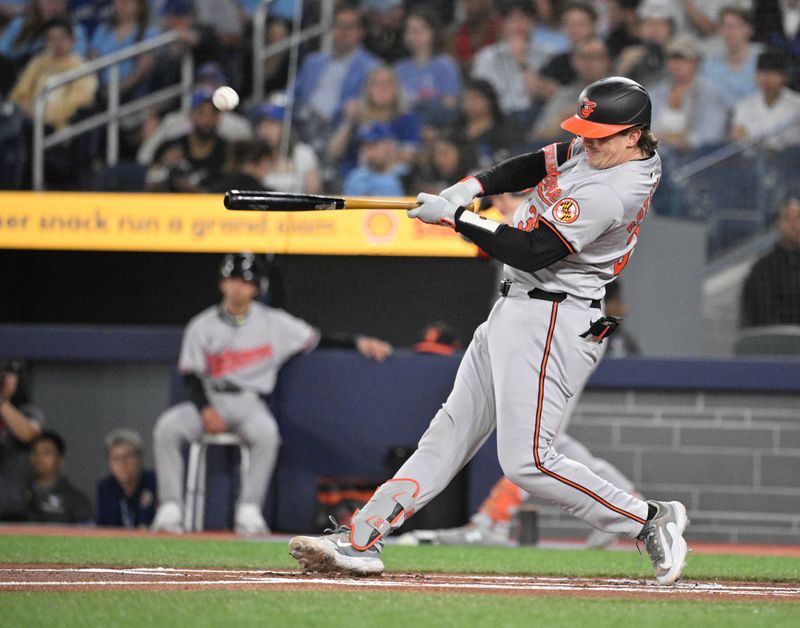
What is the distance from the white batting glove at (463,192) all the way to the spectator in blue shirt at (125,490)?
424 centimetres

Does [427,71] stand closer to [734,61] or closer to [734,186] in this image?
[734,61]

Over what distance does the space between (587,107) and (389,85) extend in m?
6.44

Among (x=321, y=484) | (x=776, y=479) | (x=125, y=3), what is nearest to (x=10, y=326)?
(x=321, y=484)

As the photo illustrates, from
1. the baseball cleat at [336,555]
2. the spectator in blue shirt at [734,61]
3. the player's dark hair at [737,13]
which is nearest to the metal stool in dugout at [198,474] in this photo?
the baseball cleat at [336,555]

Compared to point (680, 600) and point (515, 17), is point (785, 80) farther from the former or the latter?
point (680, 600)

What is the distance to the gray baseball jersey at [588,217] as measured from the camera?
4141mm

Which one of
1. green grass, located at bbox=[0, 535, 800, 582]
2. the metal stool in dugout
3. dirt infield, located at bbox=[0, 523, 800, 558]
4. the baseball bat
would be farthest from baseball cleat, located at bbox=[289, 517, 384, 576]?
the metal stool in dugout

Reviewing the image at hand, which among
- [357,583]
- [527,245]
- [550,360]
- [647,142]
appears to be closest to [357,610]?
[357,583]

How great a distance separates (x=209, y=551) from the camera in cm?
571

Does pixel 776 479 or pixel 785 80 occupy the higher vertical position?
pixel 785 80

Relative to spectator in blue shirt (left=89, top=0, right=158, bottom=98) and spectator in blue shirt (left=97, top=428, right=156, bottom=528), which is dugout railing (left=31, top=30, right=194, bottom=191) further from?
spectator in blue shirt (left=97, top=428, right=156, bottom=528)

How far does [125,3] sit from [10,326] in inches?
166

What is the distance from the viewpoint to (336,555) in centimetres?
417

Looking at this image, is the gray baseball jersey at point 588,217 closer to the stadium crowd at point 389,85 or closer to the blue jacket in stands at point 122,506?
the blue jacket in stands at point 122,506
